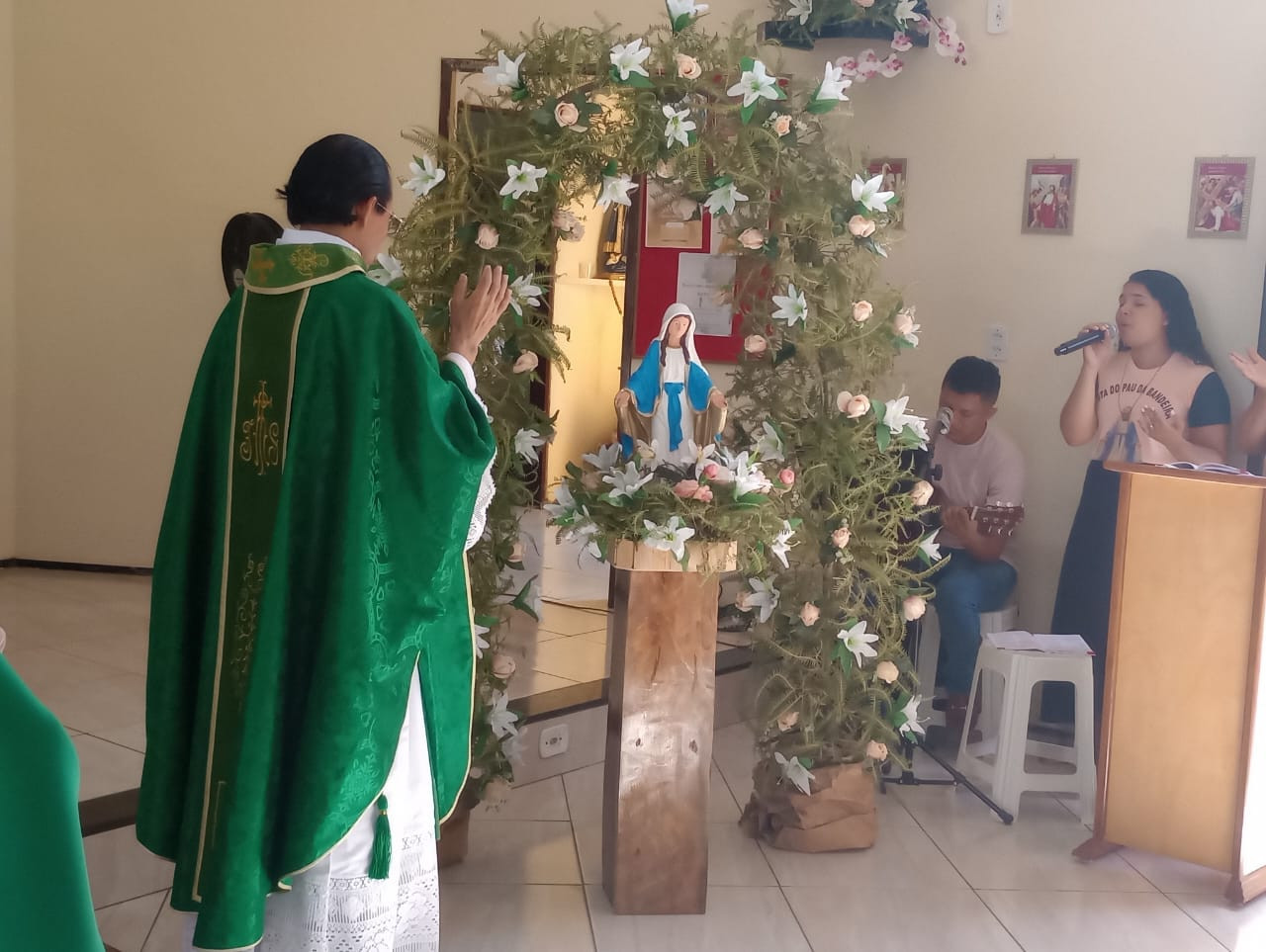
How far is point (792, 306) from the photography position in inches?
122

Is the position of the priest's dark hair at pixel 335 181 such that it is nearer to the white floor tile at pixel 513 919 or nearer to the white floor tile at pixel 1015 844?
the white floor tile at pixel 513 919

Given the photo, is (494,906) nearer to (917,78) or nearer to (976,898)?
(976,898)

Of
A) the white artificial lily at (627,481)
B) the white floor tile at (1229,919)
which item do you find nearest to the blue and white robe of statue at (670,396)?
the white artificial lily at (627,481)

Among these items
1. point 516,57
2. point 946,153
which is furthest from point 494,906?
point 946,153

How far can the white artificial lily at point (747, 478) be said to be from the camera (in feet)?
9.11

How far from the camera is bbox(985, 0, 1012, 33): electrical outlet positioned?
4.37m

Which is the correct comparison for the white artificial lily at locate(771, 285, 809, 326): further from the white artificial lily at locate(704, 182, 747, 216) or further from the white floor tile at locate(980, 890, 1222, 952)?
the white floor tile at locate(980, 890, 1222, 952)

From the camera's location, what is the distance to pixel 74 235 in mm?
5363

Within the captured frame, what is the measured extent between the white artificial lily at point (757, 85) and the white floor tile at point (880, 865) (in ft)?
6.45

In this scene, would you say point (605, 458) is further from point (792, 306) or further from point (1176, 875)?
point (1176, 875)

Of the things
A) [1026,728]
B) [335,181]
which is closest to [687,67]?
[335,181]

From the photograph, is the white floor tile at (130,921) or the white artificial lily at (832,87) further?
the white artificial lily at (832,87)

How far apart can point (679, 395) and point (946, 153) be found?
209 cm

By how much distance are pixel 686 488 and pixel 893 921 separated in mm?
1192
